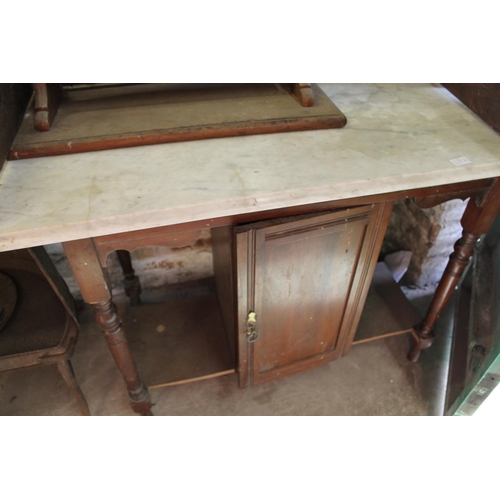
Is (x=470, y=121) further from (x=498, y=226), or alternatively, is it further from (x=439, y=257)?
(x=439, y=257)

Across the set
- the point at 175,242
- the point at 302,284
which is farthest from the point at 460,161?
the point at 175,242

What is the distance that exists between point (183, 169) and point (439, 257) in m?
1.44

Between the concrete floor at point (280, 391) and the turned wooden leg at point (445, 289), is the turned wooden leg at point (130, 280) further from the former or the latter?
the turned wooden leg at point (445, 289)

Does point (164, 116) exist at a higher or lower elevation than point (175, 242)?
higher

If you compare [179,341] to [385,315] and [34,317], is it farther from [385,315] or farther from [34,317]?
[385,315]

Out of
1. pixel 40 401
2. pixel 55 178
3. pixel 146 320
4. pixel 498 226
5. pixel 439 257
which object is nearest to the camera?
pixel 55 178

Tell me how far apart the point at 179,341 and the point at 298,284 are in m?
0.69

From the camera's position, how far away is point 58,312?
1288 millimetres

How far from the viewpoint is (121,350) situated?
121cm

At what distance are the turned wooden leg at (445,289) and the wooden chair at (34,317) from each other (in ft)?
4.33

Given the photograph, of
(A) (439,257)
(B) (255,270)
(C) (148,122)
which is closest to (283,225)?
(B) (255,270)

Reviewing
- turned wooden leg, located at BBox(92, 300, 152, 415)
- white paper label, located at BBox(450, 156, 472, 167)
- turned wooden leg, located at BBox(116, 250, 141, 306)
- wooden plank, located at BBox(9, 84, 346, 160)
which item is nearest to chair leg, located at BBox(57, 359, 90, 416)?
turned wooden leg, located at BBox(92, 300, 152, 415)

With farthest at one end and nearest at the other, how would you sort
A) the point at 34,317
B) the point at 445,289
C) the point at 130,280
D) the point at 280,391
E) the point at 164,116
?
the point at 130,280, the point at 280,391, the point at 445,289, the point at 34,317, the point at 164,116

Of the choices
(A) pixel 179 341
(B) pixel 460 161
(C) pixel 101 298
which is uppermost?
(B) pixel 460 161
